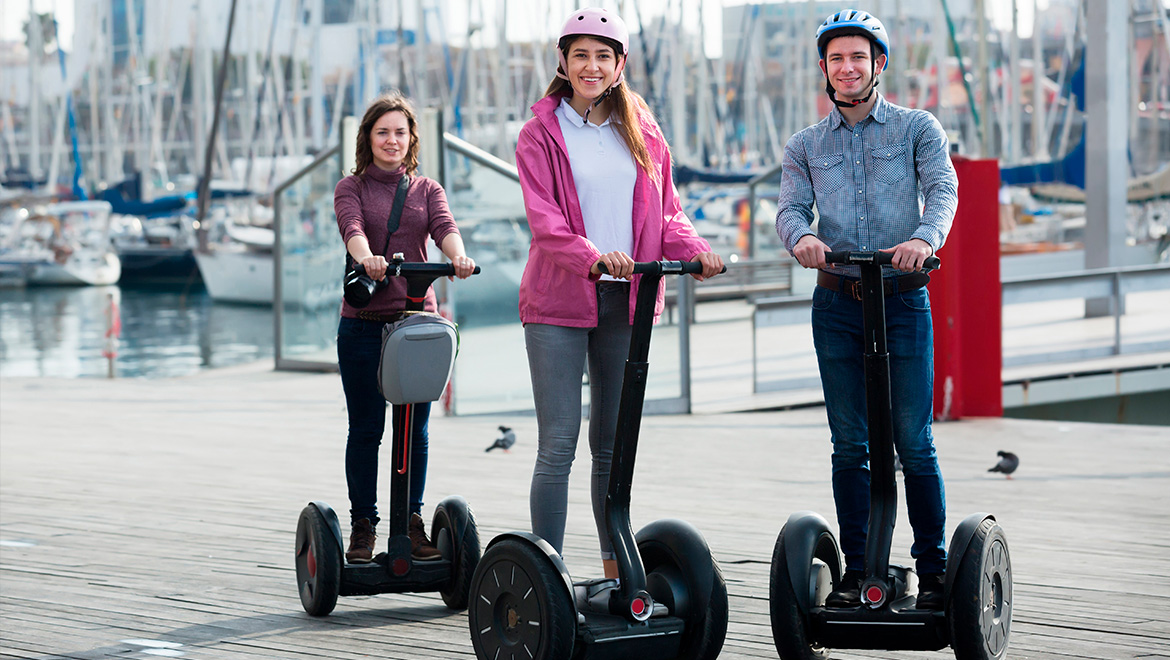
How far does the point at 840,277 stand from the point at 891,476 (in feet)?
1.64

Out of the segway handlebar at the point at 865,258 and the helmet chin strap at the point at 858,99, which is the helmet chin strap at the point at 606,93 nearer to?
the helmet chin strap at the point at 858,99

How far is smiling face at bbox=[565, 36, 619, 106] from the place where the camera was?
358 centimetres

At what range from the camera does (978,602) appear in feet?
11.0

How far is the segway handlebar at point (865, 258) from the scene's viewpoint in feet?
10.8

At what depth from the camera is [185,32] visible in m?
41.8

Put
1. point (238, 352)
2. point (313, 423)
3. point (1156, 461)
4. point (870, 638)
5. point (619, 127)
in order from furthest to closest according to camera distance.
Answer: point (238, 352), point (313, 423), point (1156, 461), point (619, 127), point (870, 638)

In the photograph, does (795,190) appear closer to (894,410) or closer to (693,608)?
(894,410)

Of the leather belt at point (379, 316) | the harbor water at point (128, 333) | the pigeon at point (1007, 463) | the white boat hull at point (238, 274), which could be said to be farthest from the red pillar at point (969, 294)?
the white boat hull at point (238, 274)

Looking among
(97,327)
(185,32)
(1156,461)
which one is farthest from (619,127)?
(185,32)

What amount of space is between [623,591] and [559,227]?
880mm

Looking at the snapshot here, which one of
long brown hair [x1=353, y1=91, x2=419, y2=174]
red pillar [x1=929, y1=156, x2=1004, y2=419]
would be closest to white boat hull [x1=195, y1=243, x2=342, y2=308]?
red pillar [x1=929, y1=156, x2=1004, y2=419]

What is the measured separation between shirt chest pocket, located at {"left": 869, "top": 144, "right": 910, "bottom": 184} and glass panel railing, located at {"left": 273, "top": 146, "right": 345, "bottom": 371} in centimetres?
948

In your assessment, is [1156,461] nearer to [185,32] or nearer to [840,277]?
[840,277]

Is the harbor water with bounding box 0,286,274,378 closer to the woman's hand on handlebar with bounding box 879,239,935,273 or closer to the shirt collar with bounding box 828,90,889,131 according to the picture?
the shirt collar with bounding box 828,90,889,131
